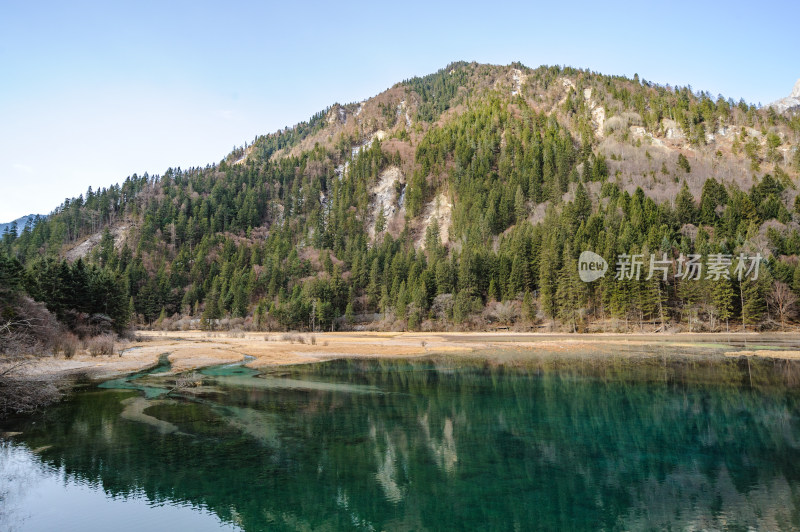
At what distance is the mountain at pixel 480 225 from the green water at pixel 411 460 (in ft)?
124

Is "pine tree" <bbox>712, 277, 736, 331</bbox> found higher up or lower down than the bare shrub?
higher up

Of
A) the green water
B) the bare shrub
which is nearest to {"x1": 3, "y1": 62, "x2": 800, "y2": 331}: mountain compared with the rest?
the bare shrub

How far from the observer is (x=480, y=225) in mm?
111062

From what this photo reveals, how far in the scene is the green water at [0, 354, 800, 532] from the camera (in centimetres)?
962

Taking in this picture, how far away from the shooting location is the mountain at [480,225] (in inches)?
2827

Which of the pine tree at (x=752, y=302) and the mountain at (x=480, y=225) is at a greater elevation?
the mountain at (x=480, y=225)

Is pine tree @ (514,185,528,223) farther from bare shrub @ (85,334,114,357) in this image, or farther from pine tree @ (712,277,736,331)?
bare shrub @ (85,334,114,357)

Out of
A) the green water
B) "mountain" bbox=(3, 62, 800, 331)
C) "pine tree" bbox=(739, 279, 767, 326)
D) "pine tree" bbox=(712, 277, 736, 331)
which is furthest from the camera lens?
"mountain" bbox=(3, 62, 800, 331)

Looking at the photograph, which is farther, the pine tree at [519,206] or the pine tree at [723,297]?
the pine tree at [519,206]

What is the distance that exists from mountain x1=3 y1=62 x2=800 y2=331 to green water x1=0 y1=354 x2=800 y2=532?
37.7 m

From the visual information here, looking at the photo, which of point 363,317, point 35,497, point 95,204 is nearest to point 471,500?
point 35,497

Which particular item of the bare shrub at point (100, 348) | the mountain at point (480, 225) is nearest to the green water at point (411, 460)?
the bare shrub at point (100, 348)

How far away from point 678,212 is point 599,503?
93.3 metres

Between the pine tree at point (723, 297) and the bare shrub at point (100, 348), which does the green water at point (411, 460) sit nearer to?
the bare shrub at point (100, 348)
